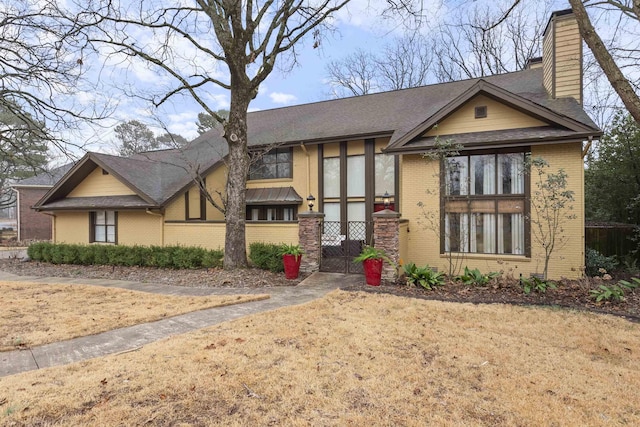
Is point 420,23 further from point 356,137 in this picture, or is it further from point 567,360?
point 567,360

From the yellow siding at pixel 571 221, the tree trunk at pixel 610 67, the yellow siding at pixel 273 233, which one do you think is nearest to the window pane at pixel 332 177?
the yellow siding at pixel 273 233

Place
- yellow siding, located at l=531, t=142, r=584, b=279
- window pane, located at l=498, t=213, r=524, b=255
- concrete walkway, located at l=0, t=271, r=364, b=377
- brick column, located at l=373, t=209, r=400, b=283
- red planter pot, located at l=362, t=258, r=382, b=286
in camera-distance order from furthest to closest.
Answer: window pane, located at l=498, t=213, r=524, b=255
yellow siding, located at l=531, t=142, r=584, b=279
brick column, located at l=373, t=209, r=400, b=283
red planter pot, located at l=362, t=258, r=382, b=286
concrete walkway, located at l=0, t=271, r=364, b=377

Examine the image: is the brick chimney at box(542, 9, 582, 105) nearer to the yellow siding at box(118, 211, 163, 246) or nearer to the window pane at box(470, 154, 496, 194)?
the window pane at box(470, 154, 496, 194)

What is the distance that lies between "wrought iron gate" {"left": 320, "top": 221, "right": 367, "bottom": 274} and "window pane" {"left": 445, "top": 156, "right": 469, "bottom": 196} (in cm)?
277

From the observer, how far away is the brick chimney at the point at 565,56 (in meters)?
10.0

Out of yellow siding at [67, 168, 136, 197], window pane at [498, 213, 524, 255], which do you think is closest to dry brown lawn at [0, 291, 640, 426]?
window pane at [498, 213, 524, 255]

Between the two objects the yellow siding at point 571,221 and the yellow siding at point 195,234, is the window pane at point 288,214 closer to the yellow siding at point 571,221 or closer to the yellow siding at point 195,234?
the yellow siding at point 195,234

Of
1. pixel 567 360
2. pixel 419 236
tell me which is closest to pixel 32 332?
pixel 567 360

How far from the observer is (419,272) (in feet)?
27.6

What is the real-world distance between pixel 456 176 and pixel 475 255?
233 centimetres

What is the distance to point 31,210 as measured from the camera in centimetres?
2492

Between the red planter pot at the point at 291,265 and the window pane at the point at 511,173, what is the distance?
5.96 m

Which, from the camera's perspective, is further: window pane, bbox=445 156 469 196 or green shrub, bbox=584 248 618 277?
green shrub, bbox=584 248 618 277

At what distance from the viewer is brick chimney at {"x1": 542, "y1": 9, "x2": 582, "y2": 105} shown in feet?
32.9
